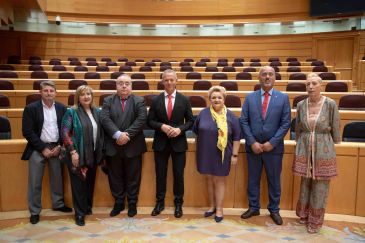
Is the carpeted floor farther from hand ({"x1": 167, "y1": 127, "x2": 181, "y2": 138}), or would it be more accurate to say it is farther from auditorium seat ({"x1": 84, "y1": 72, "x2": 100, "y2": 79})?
auditorium seat ({"x1": 84, "y1": 72, "x2": 100, "y2": 79})

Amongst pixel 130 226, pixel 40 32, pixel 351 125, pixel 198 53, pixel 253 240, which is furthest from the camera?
pixel 198 53

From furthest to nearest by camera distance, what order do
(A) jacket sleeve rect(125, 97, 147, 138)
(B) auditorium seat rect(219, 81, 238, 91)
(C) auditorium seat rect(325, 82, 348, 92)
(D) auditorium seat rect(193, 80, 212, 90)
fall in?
(D) auditorium seat rect(193, 80, 212, 90)
(B) auditorium seat rect(219, 81, 238, 91)
(C) auditorium seat rect(325, 82, 348, 92)
(A) jacket sleeve rect(125, 97, 147, 138)

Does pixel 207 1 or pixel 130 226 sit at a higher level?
pixel 207 1

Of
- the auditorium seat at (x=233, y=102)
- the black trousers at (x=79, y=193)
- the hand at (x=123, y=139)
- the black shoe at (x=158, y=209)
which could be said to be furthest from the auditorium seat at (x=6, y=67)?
the black shoe at (x=158, y=209)

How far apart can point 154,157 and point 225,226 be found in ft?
3.09

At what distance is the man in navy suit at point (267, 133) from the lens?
119 inches

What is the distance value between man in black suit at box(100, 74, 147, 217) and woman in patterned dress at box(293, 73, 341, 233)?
140 centimetres

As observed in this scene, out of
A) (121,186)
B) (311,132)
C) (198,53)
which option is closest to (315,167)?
(311,132)

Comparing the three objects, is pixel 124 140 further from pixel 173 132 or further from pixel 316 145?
pixel 316 145

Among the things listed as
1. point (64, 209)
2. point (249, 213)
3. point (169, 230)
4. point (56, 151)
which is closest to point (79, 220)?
point (64, 209)

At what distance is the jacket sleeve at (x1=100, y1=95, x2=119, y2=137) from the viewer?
3.04 meters

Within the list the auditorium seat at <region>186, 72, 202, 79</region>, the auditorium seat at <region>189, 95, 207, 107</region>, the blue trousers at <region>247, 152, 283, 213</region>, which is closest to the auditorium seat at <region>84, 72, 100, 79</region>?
the auditorium seat at <region>186, 72, 202, 79</region>

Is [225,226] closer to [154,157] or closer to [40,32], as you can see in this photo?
[154,157]

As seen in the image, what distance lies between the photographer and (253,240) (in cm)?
277
